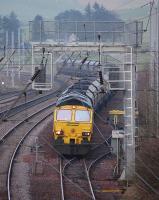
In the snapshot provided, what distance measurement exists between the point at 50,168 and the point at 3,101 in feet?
75.4

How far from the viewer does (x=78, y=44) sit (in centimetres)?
1920

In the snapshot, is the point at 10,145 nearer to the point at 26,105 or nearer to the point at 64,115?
the point at 64,115

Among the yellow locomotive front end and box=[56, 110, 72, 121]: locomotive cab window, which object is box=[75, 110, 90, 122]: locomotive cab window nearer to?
the yellow locomotive front end

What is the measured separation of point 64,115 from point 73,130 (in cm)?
65

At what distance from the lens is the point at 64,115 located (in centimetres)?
2186

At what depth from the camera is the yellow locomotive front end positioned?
21484 mm

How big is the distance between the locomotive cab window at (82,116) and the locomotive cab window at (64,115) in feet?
0.80

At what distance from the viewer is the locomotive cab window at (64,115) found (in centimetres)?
2179

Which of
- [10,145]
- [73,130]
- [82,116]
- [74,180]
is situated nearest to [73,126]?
[73,130]

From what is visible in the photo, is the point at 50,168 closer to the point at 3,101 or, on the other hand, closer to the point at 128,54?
the point at 128,54

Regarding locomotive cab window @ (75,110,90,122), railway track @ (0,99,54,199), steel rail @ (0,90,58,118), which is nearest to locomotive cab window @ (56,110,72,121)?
locomotive cab window @ (75,110,90,122)

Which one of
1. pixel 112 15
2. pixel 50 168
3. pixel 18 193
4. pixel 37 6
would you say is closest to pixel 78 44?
pixel 50 168

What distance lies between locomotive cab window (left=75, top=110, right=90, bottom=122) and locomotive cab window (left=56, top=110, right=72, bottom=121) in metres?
0.24

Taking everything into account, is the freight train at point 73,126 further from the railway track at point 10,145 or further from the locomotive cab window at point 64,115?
the railway track at point 10,145
